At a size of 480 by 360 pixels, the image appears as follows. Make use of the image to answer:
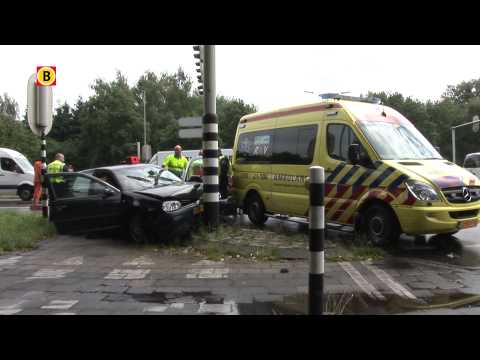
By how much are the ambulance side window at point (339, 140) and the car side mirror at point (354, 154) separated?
303mm

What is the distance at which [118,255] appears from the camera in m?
7.22

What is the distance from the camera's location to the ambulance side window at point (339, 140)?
771cm

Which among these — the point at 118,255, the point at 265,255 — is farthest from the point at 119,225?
the point at 265,255

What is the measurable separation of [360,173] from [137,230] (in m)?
3.85

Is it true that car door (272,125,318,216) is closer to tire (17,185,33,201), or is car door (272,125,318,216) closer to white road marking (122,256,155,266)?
white road marking (122,256,155,266)

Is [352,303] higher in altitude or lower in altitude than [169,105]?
lower

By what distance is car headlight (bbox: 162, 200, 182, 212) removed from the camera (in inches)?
298

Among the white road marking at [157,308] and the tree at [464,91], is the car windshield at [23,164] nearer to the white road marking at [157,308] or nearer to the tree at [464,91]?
the white road marking at [157,308]

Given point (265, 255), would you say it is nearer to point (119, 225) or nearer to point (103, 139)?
point (119, 225)

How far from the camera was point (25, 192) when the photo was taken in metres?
20.8

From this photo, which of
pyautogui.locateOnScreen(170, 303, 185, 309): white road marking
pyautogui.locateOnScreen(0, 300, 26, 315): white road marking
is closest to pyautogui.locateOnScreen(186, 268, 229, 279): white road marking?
pyautogui.locateOnScreen(170, 303, 185, 309): white road marking

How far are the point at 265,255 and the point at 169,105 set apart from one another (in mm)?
61334
